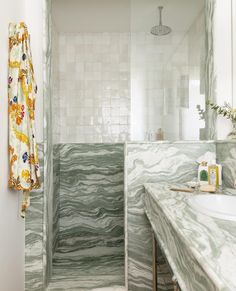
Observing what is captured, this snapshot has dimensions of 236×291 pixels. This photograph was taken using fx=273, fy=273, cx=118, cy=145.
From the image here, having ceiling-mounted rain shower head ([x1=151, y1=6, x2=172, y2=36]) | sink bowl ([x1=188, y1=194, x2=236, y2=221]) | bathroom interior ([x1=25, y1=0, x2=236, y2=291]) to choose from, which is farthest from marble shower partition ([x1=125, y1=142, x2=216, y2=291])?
ceiling-mounted rain shower head ([x1=151, y1=6, x2=172, y2=36])

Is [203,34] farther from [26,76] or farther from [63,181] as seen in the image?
[63,181]

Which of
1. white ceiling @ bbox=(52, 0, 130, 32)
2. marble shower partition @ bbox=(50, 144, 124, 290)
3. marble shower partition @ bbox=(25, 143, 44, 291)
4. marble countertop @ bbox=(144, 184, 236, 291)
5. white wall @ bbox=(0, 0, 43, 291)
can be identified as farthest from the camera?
marble shower partition @ bbox=(50, 144, 124, 290)

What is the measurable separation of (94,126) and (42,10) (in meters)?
1.50

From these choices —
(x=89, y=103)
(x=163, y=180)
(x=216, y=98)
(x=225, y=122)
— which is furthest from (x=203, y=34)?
(x=89, y=103)

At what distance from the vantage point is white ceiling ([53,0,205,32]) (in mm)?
2166

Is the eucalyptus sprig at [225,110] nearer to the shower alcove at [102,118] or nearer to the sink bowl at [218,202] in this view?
the shower alcove at [102,118]

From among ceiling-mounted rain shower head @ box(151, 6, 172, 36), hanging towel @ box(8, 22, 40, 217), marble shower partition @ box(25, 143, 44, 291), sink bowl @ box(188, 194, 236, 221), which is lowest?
marble shower partition @ box(25, 143, 44, 291)

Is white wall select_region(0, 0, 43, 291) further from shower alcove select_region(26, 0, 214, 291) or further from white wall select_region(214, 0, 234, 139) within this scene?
white wall select_region(214, 0, 234, 139)

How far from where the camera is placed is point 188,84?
2.15 metres

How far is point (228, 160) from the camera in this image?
176cm

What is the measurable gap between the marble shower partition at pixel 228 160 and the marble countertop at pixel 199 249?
632 mm

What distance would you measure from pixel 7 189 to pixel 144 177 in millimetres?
915

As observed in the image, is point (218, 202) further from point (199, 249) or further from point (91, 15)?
point (91, 15)

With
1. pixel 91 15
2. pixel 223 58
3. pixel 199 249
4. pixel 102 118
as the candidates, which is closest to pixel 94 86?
pixel 102 118
